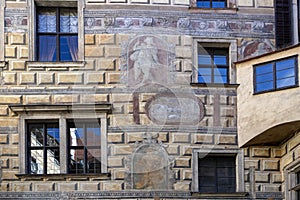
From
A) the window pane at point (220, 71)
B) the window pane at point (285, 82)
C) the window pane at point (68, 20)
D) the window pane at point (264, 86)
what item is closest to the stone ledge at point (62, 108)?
the window pane at point (68, 20)

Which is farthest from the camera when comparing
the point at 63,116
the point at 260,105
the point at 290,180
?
the point at 63,116

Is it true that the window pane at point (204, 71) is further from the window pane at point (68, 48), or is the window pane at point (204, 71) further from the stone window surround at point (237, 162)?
the window pane at point (68, 48)

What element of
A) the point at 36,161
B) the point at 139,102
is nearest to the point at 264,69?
the point at 139,102

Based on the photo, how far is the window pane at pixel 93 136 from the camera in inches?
621

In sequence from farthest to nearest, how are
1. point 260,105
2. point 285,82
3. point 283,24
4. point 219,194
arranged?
point 283,24
point 219,194
point 260,105
point 285,82

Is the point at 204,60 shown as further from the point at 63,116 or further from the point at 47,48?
the point at 47,48

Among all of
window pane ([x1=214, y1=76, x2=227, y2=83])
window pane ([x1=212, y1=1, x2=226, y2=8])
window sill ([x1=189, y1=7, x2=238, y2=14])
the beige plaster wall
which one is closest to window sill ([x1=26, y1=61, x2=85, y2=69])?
window sill ([x1=189, y1=7, x2=238, y2=14])

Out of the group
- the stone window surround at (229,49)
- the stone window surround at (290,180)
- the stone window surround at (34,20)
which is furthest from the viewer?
the stone window surround at (229,49)

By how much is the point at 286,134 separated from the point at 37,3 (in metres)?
6.07

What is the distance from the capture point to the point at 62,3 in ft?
53.7

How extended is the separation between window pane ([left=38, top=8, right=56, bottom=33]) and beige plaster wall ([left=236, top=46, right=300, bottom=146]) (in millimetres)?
4148

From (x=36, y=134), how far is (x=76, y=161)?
1.03 m

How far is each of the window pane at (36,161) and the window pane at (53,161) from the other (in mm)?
147

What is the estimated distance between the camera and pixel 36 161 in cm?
1573
